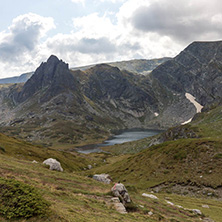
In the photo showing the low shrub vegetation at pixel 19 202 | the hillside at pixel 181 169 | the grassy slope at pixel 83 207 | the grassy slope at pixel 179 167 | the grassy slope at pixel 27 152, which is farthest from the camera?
the grassy slope at pixel 27 152

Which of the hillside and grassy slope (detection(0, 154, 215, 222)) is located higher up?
grassy slope (detection(0, 154, 215, 222))

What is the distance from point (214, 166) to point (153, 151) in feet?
70.9

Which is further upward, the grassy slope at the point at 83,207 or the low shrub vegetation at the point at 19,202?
the low shrub vegetation at the point at 19,202

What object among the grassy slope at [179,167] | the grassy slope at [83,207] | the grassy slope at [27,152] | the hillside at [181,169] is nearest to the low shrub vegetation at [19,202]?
the grassy slope at [83,207]

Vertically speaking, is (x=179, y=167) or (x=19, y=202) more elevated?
(x=19, y=202)

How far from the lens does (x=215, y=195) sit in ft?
127

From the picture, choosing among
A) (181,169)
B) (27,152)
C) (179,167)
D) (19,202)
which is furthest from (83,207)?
(27,152)

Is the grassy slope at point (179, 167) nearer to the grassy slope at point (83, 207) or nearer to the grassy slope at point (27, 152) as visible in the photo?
the grassy slope at point (83, 207)

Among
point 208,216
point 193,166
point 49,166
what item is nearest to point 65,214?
point 208,216

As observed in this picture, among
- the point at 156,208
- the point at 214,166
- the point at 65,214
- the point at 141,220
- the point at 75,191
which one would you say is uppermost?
the point at 65,214

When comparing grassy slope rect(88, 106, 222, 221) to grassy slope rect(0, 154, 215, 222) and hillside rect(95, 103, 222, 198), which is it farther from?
grassy slope rect(0, 154, 215, 222)

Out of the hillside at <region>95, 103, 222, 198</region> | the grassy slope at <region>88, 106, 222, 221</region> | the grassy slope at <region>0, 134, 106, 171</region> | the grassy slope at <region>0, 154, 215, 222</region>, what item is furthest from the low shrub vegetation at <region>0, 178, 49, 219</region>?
the grassy slope at <region>0, 134, 106, 171</region>

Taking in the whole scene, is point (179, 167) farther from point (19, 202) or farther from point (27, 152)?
point (27, 152)

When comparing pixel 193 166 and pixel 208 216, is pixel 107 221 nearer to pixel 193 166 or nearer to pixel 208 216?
pixel 208 216
